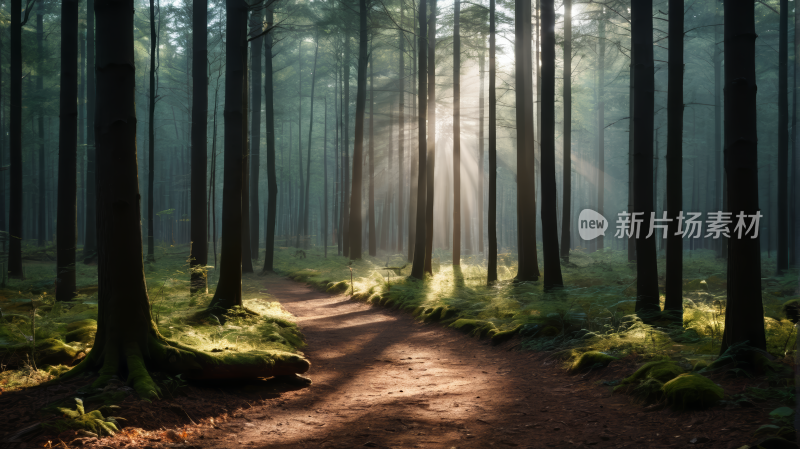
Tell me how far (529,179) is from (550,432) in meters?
9.53

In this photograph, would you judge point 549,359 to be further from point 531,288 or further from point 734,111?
point 531,288

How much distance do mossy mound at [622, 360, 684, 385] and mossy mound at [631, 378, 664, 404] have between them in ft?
0.42

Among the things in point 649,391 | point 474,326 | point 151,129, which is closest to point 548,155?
point 474,326

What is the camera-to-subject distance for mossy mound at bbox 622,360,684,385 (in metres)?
4.81

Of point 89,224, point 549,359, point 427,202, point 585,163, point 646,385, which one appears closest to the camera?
point 646,385

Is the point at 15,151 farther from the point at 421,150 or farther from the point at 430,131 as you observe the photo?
the point at 430,131

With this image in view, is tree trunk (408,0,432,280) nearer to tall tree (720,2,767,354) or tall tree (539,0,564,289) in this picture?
tall tree (539,0,564,289)

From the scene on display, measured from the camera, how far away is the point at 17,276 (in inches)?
514

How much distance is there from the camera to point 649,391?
461cm

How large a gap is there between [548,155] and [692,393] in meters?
7.78

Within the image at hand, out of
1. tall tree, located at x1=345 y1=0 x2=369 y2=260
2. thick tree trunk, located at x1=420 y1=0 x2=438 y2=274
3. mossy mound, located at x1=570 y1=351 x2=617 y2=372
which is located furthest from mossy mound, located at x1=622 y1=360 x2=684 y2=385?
tall tree, located at x1=345 y1=0 x2=369 y2=260

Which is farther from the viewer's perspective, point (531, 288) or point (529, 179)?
point (529, 179)

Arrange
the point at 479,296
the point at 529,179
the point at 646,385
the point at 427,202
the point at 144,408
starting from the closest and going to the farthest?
the point at 144,408, the point at 646,385, the point at 479,296, the point at 529,179, the point at 427,202

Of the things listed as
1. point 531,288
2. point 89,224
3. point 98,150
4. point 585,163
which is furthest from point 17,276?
point 585,163
